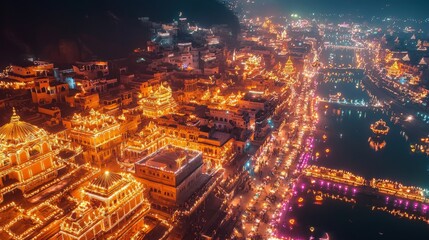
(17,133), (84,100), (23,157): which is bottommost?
(23,157)

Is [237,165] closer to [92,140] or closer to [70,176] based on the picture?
[92,140]

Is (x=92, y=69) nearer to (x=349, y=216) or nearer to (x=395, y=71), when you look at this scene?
(x=349, y=216)

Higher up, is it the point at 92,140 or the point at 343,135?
the point at 92,140

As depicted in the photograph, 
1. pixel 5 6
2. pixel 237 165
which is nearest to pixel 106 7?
pixel 5 6

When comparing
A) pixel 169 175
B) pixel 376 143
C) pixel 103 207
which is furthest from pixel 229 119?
pixel 103 207

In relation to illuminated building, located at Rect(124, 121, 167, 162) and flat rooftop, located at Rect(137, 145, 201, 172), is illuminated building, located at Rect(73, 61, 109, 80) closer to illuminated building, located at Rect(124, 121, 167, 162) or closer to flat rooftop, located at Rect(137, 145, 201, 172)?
illuminated building, located at Rect(124, 121, 167, 162)

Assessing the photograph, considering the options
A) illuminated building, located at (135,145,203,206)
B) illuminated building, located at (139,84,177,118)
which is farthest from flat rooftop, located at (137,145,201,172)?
illuminated building, located at (139,84,177,118)
